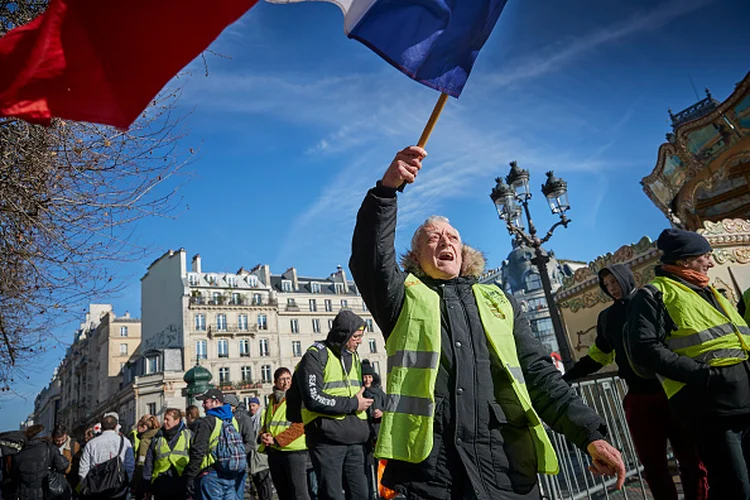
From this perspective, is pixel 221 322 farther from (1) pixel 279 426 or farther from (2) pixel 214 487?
(1) pixel 279 426

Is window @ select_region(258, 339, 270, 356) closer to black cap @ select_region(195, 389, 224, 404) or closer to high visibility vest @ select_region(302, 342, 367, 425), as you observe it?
black cap @ select_region(195, 389, 224, 404)

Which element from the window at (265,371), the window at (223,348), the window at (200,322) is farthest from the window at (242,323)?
the window at (265,371)

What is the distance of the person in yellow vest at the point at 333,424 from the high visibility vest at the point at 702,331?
262 centimetres

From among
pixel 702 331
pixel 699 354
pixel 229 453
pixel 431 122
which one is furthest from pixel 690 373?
pixel 229 453

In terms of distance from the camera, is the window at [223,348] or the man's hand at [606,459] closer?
the man's hand at [606,459]

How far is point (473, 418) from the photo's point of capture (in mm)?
2078

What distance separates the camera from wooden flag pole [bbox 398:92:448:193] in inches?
84.9

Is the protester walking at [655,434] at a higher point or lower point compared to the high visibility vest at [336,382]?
lower

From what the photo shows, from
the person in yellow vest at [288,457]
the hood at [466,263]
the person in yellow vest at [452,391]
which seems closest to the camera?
the person in yellow vest at [452,391]

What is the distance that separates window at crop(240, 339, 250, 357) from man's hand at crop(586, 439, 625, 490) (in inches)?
2015

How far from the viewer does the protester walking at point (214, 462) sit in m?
5.79

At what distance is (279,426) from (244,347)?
47.4 m

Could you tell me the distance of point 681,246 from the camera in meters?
3.65

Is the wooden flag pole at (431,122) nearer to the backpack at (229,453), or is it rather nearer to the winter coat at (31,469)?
the backpack at (229,453)
